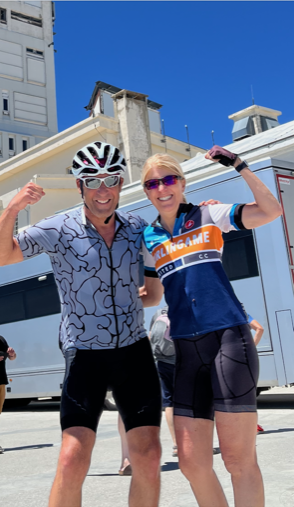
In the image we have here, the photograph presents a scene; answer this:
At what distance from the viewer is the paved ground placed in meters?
4.09

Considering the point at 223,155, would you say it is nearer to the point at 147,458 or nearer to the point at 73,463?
the point at 147,458

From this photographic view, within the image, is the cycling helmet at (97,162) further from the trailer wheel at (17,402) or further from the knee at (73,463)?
the trailer wheel at (17,402)

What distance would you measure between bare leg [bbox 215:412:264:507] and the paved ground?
1.29 m

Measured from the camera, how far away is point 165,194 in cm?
300

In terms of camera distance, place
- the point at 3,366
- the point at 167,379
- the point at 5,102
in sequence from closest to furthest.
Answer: the point at 167,379, the point at 3,366, the point at 5,102

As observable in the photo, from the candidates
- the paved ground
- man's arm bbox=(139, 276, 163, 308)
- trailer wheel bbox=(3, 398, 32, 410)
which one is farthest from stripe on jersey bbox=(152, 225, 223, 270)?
trailer wheel bbox=(3, 398, 32, 410)

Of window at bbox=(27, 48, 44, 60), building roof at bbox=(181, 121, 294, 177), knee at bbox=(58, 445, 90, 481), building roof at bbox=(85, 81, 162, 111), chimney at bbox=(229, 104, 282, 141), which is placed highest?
window at bbox=(27, 48, 44, 60)

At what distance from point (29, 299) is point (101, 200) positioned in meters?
9.90

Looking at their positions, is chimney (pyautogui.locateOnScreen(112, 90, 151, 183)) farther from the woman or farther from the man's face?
the woman

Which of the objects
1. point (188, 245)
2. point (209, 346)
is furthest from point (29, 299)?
point (209, 346)

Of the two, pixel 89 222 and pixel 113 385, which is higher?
pixel 89 222

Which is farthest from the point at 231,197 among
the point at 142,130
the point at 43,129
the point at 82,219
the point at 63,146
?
the point at 43,129

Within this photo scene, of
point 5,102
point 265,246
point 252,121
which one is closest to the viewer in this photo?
point 265,246

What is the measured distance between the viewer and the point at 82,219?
3.00 meters
